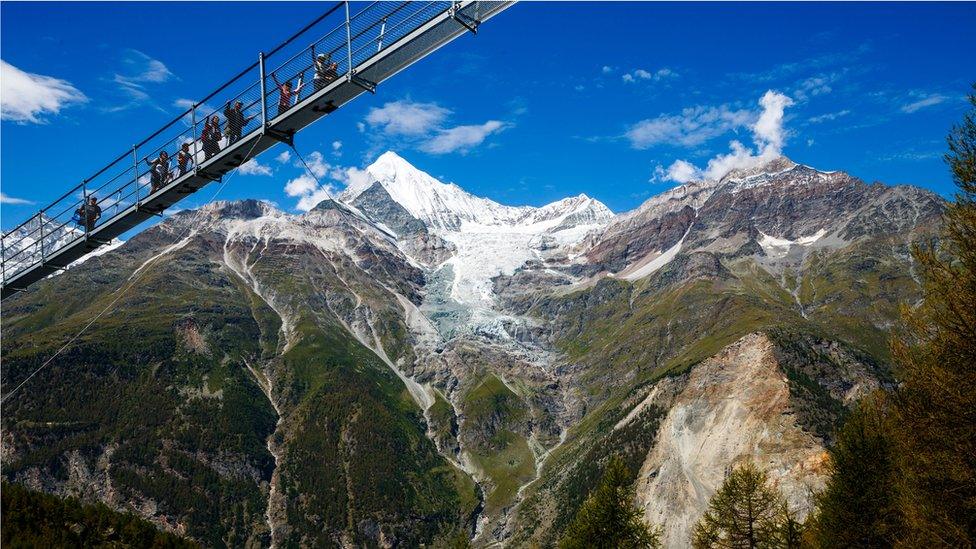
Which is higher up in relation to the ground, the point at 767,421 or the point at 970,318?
the point at 767,421

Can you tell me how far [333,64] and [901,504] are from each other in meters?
22.8

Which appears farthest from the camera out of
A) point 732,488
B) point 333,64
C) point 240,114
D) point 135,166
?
point 732,488

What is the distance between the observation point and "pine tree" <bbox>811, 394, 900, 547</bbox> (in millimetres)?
40094

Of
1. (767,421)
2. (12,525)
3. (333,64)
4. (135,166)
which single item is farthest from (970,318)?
(767,421)

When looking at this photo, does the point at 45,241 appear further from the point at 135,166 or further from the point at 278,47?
the point at 278,47

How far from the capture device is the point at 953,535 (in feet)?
69.0

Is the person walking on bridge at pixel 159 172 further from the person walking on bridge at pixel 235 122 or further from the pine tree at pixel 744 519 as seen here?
the pine tree at pixel 744 519

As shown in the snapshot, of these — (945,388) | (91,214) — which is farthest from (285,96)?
(945,388)

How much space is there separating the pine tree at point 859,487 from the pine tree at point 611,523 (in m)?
11.4

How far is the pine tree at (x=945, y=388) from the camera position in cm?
2050

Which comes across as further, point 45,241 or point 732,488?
point 732,488

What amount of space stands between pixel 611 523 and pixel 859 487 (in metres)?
15.2

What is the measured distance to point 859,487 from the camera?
41.1m

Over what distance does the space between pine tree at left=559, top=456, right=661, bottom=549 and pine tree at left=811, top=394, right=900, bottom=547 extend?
448 inches
